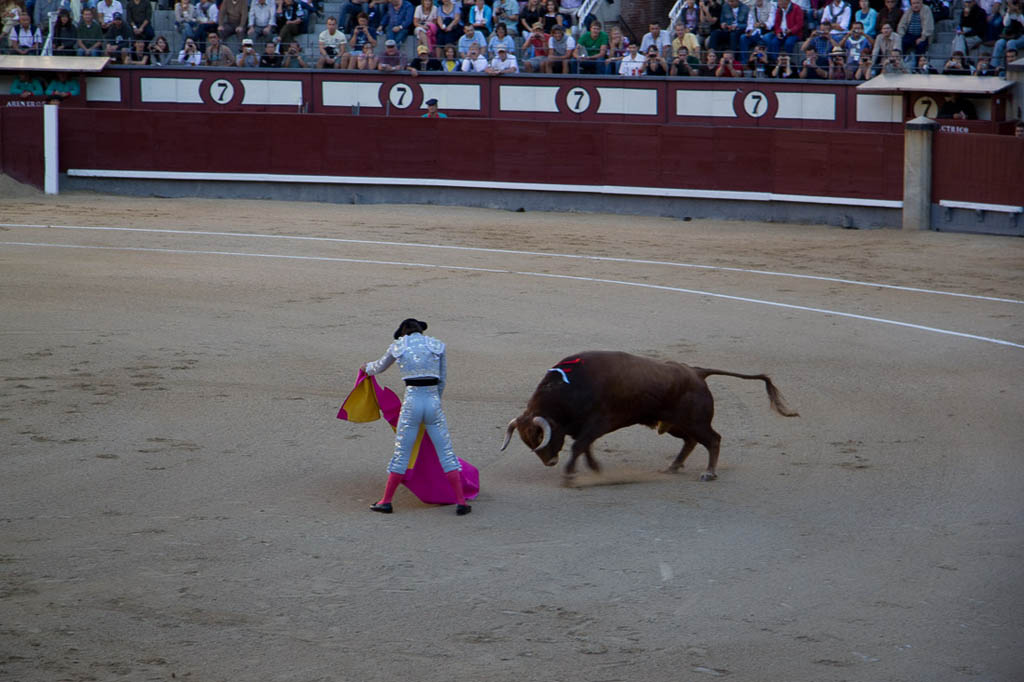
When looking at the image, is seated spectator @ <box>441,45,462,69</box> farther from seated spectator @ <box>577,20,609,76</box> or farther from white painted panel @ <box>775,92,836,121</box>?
white painted panel @ <box>775,92,836,121</box>

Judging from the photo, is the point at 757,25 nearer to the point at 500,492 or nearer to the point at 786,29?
the point at 786,29

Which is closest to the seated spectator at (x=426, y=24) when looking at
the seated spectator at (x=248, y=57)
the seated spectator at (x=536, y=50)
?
the seated spectator at (x=536, y=50)

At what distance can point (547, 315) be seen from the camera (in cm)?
1265

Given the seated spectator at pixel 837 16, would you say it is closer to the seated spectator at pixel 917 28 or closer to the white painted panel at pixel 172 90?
the seated spectator at pixel 917 28

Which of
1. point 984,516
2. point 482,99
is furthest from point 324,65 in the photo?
point 984,516

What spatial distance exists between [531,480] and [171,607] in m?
2.57

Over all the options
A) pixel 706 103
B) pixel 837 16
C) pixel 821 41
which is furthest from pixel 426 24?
pixel 837 16

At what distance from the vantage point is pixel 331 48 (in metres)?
23.4

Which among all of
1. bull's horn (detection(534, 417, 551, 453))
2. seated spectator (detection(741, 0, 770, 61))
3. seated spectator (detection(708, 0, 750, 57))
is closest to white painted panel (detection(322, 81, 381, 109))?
seated spectator (detection(708, 0, 750, 57))

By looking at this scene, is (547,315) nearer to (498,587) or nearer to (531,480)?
(531,480)

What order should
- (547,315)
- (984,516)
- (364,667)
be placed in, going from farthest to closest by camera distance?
(547,315)
(984,516)
(364,667)

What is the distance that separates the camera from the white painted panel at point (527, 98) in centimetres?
2273

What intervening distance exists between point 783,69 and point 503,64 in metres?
4.54

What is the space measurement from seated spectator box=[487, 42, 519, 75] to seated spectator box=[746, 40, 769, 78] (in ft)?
12.5
